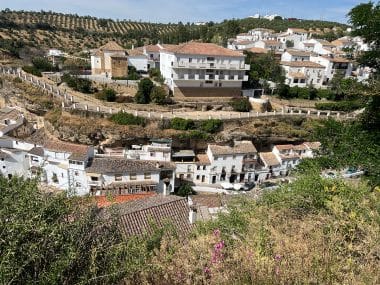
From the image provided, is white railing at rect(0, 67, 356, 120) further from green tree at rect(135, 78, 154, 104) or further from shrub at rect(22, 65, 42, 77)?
green tree at rect(135, 78, 154, 104)

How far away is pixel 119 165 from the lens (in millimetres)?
26359

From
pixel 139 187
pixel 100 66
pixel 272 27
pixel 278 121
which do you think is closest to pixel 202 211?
pixel 139 187

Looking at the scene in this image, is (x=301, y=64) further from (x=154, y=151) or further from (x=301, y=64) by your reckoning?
(x=154, y=151)


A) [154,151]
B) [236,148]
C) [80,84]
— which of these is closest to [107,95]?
[80,84]

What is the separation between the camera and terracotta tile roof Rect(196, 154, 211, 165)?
104 ft

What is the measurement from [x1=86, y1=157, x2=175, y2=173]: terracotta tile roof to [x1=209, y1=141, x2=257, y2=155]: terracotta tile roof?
6.49 m

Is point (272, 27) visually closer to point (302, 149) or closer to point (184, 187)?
point (302, 149)

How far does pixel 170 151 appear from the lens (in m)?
29.9

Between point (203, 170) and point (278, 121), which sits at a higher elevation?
point (278, 121)

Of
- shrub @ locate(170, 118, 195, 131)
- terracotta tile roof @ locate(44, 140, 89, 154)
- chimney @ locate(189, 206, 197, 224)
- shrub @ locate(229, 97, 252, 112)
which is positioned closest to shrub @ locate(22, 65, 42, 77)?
terracotta tile roof @ locate(44, 140, 89, 154)

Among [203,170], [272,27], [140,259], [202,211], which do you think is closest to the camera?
[140,259]

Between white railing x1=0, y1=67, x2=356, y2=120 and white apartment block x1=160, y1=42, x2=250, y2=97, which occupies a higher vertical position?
white apartment block x1=160, y1=42, x2=250, y2=97

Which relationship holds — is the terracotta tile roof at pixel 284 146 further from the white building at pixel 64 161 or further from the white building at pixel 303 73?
the white building at pixel 64 161

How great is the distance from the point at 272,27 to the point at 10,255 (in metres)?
97.8
